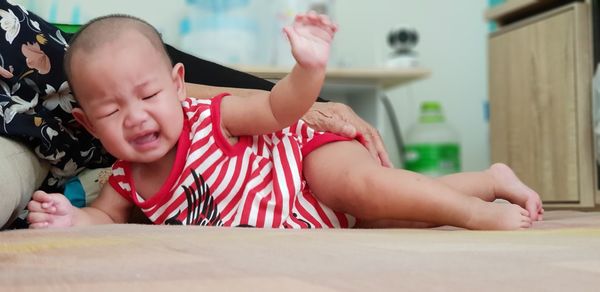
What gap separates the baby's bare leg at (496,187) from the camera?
1.06 metres

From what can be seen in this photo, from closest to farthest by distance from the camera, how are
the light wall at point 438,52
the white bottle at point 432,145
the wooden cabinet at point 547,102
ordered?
the wooden cabinet at point 547,102 < the white bottle at point 432,145 < the light wall at point 438,52

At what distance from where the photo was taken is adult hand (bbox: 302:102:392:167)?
1098 millimetres

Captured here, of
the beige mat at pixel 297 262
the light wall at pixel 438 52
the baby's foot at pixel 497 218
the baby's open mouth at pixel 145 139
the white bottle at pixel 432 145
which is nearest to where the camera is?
the beige mat at pixel 297 262

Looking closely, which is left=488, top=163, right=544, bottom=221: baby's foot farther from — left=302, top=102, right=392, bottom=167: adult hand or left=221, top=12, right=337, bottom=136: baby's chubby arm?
left=221, top=12, right=337, bottom=136: baby's chubby arm

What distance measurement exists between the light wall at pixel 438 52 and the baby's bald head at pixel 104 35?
1.71 meters

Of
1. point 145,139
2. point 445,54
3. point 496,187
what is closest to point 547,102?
point 445,54

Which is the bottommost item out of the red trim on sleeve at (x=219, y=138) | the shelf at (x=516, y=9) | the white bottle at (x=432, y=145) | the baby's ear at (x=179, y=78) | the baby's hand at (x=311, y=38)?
the white bottle at (x=432, y=145)

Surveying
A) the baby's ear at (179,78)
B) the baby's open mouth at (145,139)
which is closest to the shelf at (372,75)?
the baby's ear at (179,78)

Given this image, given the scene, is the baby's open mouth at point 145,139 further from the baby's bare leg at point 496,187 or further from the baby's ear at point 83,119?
the baby's bare leg at point 496,187

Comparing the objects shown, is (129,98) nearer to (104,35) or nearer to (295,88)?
(104,35)

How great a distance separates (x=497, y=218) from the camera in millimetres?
878

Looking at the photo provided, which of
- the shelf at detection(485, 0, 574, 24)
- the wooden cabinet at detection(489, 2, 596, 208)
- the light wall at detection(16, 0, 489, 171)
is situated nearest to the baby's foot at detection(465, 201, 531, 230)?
the wooden cabinet at detection(489, 2, 596, 208)

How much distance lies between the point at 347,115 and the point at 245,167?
25 centimetres

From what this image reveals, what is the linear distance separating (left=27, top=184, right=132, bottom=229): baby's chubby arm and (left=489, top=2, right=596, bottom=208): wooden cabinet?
5.00 ft
